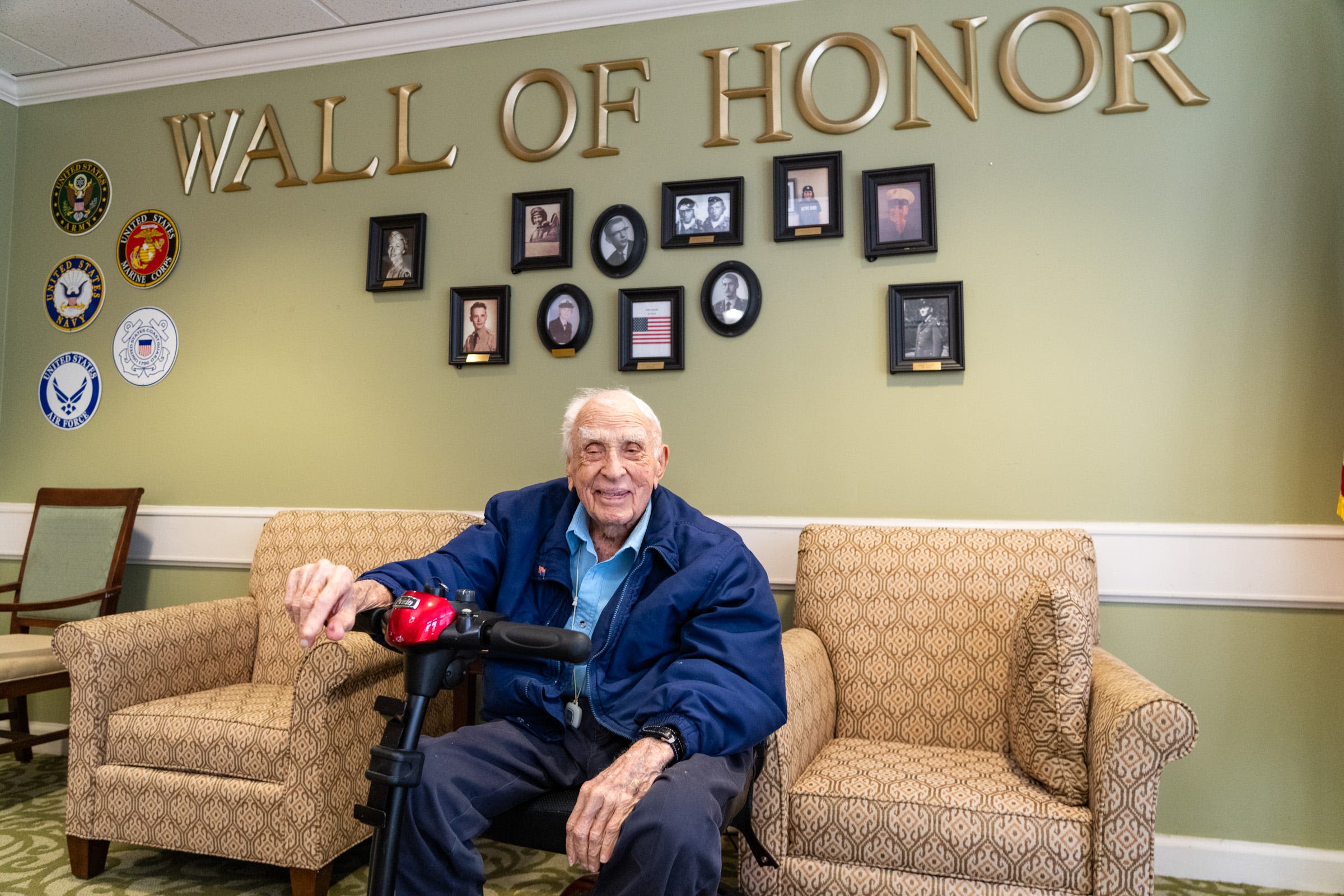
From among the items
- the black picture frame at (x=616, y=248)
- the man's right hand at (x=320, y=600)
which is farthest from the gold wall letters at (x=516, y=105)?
the man's right hand at (x=320, y=600)

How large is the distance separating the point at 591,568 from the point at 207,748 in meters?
1.10

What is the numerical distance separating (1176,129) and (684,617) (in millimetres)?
2023

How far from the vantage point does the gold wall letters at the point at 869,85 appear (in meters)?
2.71

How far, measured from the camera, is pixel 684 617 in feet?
5.91

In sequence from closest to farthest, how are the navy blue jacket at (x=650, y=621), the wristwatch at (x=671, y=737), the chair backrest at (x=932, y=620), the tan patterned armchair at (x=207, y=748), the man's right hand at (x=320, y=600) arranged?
the man's right hand at (x=320, y=600)
the wristwatch at (x=671, y=737)
the navy blue jacket at (x=650, y=621)
the tan patterned armchair at (x=207, y=748)
the chair backrest at (x=932, y=620)

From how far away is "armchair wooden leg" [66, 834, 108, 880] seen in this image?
89.7 inches

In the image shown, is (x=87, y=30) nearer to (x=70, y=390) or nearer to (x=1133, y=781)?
(x=70, y=390)

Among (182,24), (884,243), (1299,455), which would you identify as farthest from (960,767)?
(182,24)

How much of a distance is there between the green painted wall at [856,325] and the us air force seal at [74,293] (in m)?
0.05

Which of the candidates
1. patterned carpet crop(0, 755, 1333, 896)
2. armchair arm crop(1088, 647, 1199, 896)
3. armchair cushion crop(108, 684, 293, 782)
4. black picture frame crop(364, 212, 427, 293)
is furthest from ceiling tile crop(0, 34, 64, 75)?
armchair arm crop(1088, 647, 1199, 896)

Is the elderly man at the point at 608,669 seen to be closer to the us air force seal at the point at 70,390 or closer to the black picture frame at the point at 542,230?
the black picture frame at the point at 542,230

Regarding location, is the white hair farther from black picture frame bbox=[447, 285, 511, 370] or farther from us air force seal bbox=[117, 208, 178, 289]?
us air force seal bbox=[117, 208, 178, 289]

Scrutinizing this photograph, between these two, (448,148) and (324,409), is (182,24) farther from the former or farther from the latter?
(324,409)

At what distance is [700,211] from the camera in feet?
9.29
